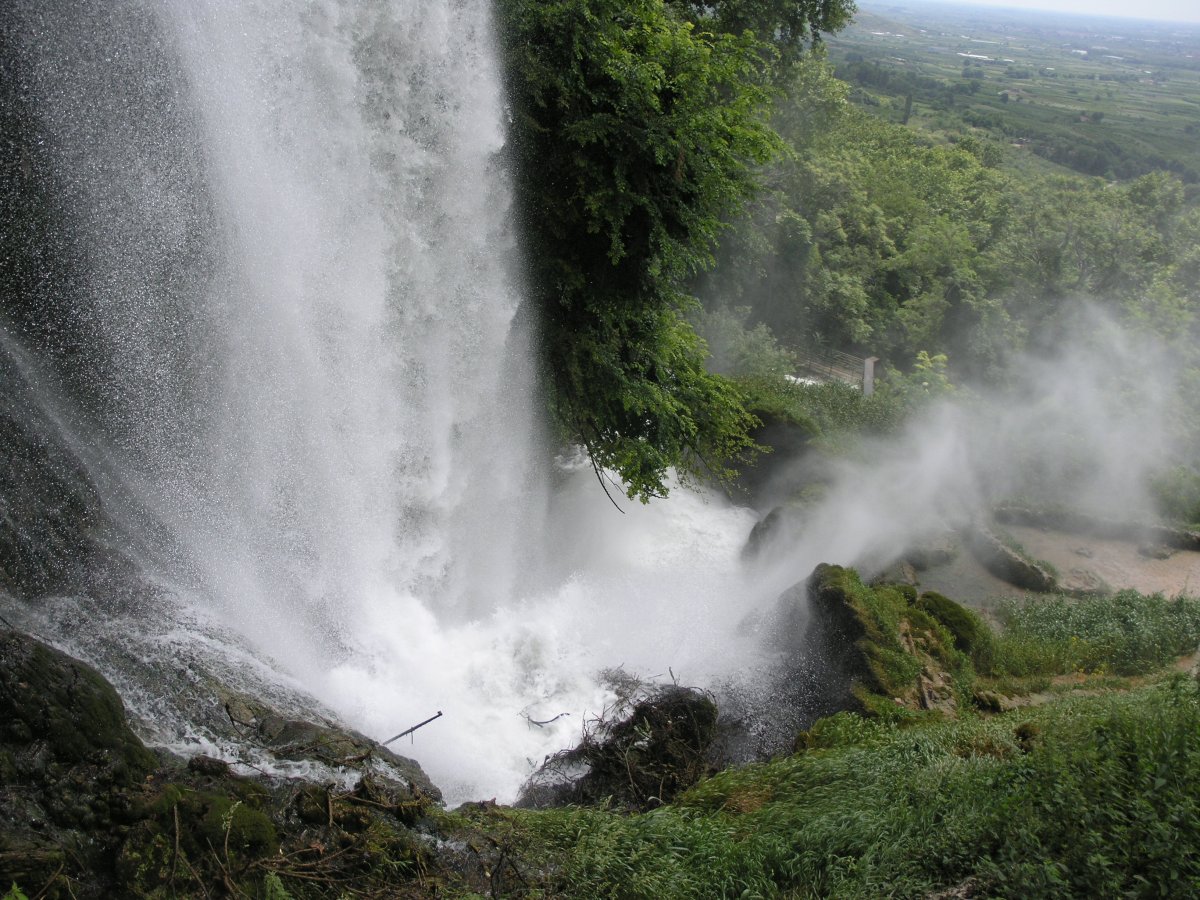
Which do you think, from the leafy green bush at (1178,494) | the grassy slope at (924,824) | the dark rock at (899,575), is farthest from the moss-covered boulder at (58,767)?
the leafy green bush at (1178,494)

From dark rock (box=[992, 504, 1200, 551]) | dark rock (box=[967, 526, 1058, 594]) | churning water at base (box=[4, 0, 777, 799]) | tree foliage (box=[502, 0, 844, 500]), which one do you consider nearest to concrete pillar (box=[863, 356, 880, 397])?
dark rock (box=[992, 504, 1200, 551])

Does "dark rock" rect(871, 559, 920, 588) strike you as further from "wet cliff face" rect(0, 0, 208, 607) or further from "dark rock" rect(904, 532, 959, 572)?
"wet cliff face" rect(0, 0, 208, 607)

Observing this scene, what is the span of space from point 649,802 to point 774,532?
6.87 metres

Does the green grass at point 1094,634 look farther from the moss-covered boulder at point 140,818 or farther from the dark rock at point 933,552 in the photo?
the moss-covered boulder at point 140,818

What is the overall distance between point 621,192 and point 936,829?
26.6 feet

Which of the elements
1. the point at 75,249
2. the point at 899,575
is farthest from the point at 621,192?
the point at 899,575

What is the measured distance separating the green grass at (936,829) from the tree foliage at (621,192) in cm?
654

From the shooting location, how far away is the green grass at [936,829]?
493 cm

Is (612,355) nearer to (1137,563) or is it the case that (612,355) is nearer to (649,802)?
(649,802)

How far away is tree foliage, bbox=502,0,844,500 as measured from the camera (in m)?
10.7

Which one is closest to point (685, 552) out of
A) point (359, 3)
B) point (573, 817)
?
point (573, 817)

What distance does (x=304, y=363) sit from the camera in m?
8.91

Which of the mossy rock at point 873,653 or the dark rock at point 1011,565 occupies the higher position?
the dark rock at point 1011,565

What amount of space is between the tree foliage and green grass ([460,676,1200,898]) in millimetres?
6542
